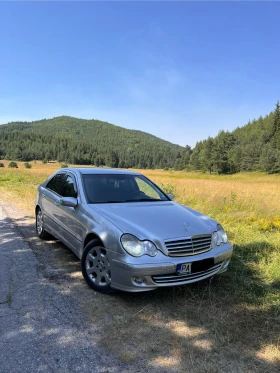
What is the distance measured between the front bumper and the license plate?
36mm

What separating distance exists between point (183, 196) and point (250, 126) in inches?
4894

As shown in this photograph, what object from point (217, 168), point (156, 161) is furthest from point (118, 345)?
point (156, 161)

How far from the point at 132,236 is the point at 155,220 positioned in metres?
0.50

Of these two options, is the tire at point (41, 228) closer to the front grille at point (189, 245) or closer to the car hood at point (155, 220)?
the car hood at point (155, 220)

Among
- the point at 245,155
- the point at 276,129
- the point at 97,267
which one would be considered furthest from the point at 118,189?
the point at 276,129

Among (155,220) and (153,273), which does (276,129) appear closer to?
(155,220)

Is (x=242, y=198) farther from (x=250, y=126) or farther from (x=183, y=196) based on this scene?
(x=250, y=126)

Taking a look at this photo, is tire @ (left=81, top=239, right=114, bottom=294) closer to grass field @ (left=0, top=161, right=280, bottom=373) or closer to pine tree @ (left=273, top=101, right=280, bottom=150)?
grass field @ (left=0, top=161, right=280, bottom=373)

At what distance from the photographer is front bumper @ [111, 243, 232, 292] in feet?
10.6

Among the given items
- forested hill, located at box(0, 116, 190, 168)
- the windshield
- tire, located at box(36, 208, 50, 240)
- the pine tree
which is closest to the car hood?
the windshield

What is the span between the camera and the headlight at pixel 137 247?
130 inches

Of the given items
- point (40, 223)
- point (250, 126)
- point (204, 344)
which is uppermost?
point (250, 126)

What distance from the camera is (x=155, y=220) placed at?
3.79m

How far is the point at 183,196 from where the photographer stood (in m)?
12.6
